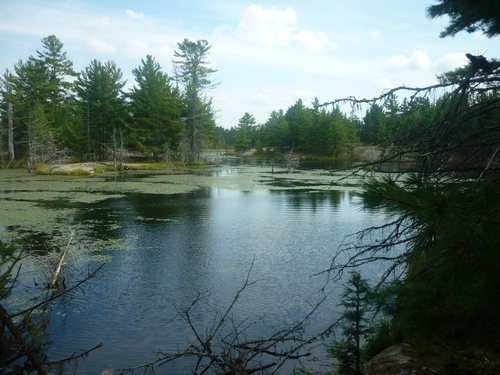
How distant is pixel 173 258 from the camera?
35.4 ft

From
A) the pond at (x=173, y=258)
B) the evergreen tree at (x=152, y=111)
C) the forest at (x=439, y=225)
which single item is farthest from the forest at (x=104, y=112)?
the forest at (x=439, y=225)

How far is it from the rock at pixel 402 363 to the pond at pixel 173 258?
53.0 inches

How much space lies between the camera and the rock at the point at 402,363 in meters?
3.85

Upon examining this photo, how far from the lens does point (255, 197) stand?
2262 centimetres

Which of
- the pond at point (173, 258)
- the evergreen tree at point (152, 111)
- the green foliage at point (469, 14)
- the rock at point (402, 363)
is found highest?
the evergreen tree at point (152, 111)

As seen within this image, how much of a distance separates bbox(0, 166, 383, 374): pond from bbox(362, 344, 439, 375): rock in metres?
1.35

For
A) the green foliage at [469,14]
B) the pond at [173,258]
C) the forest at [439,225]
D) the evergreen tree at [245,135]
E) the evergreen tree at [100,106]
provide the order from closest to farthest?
1. the forest at [439,225]
2. the green foliage at [469,14]
3. the pond at [173,258]
4. the evergreen tree at [100,106]
5. the evergreen tree at [245,135]

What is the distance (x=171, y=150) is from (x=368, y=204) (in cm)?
4377

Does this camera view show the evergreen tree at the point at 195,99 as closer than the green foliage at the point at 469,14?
No

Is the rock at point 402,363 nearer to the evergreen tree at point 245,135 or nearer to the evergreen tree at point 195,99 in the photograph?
the evergreen tree at point 195,99

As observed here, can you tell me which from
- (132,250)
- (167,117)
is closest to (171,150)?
(167,117)

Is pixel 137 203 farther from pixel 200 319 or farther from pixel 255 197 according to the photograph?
pixel 200 319

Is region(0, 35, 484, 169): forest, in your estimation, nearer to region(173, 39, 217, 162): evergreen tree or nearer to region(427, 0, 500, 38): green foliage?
region(173, 39, 217, 162): evergreen tree

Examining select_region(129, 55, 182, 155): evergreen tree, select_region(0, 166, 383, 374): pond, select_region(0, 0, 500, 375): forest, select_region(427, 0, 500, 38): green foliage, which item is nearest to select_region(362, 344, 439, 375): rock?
select_region(0, 0, 500, 375): forest
